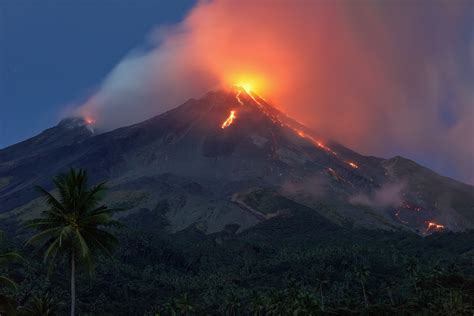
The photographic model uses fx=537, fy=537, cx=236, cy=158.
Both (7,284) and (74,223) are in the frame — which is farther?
(74,223)

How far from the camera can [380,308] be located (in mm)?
108875

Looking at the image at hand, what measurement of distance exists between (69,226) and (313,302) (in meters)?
79.3

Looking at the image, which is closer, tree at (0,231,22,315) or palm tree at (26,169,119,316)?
tree at (0,231,22,315)

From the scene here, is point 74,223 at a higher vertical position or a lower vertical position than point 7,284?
higher

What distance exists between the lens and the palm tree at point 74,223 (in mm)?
33562

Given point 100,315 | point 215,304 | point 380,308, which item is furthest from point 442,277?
point 100,315

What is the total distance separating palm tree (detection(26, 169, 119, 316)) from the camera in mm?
33562

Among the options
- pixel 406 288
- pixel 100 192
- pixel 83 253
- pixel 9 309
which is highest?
pixel 100 192

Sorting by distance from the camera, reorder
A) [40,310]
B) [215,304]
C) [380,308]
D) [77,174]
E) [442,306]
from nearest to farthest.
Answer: [77,174]
[40,310]
[442,306]
[380,308]
[215,304]

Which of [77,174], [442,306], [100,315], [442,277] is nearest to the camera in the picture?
[77,174]

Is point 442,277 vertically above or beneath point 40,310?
beneath

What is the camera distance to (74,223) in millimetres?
34656

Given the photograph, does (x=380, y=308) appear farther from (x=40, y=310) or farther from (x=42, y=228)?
(x=42, y=228)

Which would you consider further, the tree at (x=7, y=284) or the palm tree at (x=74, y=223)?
the palm tree at (x=74, y=223)
